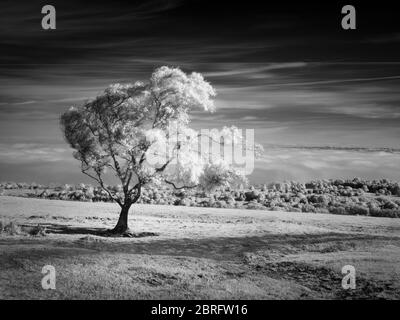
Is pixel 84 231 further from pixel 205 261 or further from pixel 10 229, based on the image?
pixel 205 261

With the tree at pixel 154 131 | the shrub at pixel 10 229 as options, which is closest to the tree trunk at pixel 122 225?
the tree at pixel 154 131

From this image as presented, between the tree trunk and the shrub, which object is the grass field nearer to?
the tree trunk

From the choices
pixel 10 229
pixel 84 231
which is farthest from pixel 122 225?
pixel 10 229

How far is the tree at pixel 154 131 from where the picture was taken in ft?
73.6

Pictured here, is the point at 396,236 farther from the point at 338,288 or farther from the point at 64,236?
the point at 64,236

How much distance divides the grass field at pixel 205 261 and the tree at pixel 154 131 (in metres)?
3.18

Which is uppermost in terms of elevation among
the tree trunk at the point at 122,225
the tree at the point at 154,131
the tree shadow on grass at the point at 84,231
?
the tree at the point at 154,131

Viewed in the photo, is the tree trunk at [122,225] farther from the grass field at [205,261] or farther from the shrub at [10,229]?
the shrub at [10,229]

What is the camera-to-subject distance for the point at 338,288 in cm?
1440

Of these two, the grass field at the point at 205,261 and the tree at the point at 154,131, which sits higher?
the tree at the point at 154,131

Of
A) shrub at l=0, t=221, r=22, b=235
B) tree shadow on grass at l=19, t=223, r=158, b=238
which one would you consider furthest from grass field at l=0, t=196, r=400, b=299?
shrub at l=0, t=221, r=22, b=235

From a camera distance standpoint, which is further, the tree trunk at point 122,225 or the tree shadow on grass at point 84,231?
the tree trunk at point 122,225

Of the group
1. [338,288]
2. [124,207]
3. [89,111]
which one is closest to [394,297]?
[338,288]
